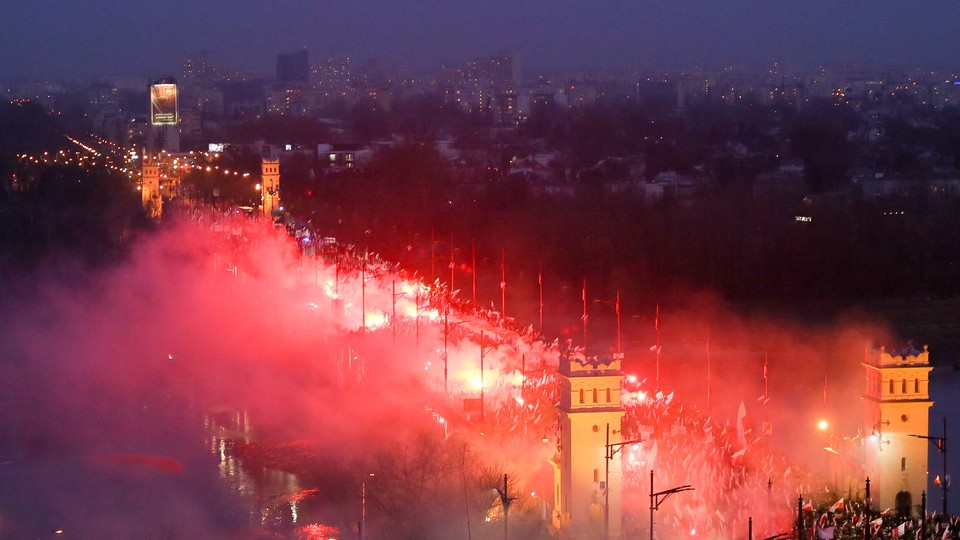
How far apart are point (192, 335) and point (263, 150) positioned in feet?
52.2

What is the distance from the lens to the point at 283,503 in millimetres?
6414

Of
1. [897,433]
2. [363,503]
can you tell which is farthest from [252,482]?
[897,433]

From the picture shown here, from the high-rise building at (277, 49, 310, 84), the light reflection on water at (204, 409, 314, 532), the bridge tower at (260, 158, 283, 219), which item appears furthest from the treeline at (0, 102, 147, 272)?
the high-rise building at (277, 49, 310, 84)

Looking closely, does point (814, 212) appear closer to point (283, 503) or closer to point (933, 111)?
point (283, 503)

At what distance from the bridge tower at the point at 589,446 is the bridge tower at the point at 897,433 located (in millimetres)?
1087

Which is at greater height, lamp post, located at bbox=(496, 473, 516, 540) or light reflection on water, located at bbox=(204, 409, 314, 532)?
lamp post, located at bbox=(496, 473, 516, 540)

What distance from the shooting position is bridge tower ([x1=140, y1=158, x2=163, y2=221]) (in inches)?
730

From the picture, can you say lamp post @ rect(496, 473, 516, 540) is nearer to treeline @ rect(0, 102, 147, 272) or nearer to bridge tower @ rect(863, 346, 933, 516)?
bridge tower @ rect(863, 346, 933, 516)

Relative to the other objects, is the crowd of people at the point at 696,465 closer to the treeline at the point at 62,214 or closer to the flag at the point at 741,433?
the flag at the point at 741,433

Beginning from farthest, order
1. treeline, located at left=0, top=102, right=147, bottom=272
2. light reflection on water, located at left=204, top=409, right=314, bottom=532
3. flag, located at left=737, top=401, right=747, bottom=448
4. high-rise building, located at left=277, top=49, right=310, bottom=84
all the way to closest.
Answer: high-rise building, located at left=277, top=49, right=310, bottom=84 < treeline, located at left=0, top=102, right=147, bottom=272 < flag, located at left=737, top=401, right=747, bottom=448 < light reflection on water, located at left=204, top=409, right=314, bottom=532

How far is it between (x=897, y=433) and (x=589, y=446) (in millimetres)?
1284

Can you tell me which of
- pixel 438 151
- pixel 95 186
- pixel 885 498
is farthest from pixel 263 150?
pixel 885 498

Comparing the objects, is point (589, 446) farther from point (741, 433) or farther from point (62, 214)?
point (62, 214)

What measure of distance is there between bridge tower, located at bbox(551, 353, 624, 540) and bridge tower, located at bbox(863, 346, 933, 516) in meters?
1.09
